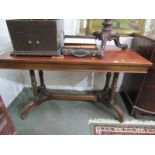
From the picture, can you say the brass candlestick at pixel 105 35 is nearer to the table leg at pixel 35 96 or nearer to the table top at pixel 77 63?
the table top at pixel 77 63

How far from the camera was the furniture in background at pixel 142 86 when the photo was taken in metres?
1.21

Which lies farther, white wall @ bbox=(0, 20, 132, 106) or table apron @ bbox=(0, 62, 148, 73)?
white wall @ bbox=(0, 20, 132, 106)

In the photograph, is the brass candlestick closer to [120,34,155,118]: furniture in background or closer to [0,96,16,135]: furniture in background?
[120,34,155,118]: furniture in background

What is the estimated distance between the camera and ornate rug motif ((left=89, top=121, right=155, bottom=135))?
50.4 inches

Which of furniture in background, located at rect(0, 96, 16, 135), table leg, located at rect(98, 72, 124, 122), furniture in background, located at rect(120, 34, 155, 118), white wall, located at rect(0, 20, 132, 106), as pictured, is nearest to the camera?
furniture in background, located at rect(0, 96, 16, 135)

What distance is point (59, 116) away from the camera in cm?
145

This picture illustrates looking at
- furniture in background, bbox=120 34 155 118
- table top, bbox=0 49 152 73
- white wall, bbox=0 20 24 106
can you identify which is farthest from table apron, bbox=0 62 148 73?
white wall, bbox=0 20 24 106

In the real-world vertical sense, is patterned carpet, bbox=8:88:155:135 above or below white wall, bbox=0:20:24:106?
below

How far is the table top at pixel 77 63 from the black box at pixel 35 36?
7 cm

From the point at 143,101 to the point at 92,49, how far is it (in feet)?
2.36

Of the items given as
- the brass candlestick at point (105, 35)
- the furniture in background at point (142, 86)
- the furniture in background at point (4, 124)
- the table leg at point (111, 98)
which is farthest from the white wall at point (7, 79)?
the furniture in background at point (142, 86)

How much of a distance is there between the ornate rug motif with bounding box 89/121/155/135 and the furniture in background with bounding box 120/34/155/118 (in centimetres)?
12
